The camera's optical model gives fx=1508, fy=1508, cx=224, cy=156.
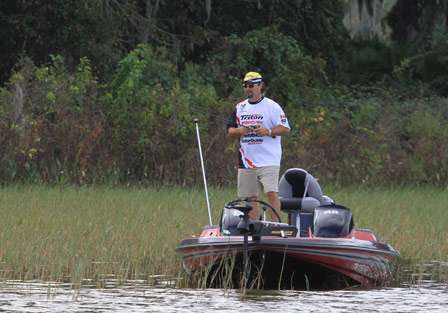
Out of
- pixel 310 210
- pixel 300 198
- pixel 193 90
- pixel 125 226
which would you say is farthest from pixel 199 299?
pixel 193 90

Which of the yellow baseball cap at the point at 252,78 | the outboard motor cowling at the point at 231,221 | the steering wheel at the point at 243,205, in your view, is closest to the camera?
the steering wheel at the point at 243,205

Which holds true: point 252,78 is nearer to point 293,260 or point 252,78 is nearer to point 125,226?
point 293,260

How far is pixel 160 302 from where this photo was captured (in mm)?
11852

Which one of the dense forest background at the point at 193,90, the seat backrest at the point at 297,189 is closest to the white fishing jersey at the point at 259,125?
the seat backrest at the point at 297,189

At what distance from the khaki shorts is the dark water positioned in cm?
219

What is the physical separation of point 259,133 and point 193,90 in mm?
14617

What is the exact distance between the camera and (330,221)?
13531 millimetres

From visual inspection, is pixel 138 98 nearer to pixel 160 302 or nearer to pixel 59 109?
pixel 59 109

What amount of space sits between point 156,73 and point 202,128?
9.87ft

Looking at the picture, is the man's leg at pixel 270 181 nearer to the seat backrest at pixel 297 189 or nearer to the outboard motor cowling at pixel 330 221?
the seat backrest at pixel 297 189

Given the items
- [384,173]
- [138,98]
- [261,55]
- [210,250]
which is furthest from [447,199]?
[210,250]

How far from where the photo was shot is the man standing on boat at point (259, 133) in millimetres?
15086

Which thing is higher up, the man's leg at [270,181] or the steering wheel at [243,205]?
the man's leg at [270,181]

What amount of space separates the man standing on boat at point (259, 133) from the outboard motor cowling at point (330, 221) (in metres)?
1.46
